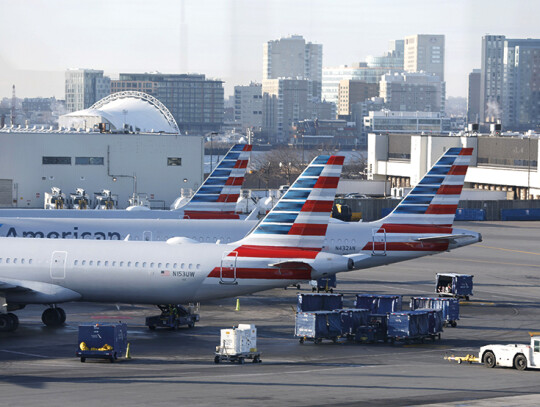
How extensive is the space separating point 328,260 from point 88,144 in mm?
76731

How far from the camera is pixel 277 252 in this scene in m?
53.8

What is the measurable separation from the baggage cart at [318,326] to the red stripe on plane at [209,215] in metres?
33.1

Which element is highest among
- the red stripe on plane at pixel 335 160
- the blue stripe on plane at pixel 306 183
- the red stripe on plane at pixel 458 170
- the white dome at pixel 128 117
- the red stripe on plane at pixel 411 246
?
the white dome at pixel 128 117

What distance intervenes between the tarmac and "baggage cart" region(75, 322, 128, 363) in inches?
18.1

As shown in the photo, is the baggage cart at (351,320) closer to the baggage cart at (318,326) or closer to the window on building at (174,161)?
the baggage cart at (318,326)

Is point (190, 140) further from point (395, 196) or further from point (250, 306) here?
point (250, 306)

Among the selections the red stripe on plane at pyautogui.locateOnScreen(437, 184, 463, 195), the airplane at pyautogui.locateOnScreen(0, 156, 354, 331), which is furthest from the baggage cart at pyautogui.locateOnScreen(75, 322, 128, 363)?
the red stripe on plane at pyautogui.locateOnScreen(437, 184, 463, 195)

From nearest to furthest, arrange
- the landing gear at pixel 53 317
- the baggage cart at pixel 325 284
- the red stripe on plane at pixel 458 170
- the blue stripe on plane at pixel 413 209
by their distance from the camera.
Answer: the landing gear at pixel 53 317 → the red stripe on plane at pixel 458 170 → the blue stripe on plane at pixel 413 209 → the baggage cart at pixel 325 284

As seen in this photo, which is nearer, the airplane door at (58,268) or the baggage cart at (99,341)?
the baggage cart at (99,341)

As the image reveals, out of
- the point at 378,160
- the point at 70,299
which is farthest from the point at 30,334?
the point at 378,160

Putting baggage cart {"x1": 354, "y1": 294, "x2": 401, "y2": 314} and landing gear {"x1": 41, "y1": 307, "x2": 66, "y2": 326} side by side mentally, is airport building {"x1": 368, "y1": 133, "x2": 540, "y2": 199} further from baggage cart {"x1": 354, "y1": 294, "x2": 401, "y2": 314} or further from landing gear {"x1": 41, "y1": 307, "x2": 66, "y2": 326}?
landing gear {"x1": 41, "y1": 307, "x2": 66, "y2": 326}

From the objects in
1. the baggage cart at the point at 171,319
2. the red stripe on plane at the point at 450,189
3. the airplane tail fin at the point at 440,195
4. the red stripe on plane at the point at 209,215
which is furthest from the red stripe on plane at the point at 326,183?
the red stripe on plane at the point at 209,215

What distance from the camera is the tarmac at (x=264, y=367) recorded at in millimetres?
38969

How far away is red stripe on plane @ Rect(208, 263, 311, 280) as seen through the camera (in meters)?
53.1
